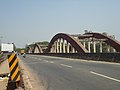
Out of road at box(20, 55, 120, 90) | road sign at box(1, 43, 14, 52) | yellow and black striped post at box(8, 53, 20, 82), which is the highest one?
road sign at box(1, 43, 14, 52)

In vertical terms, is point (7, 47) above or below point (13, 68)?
above

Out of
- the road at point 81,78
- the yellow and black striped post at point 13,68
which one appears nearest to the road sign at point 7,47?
the road at point 81,78

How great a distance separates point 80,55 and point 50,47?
1577 inches

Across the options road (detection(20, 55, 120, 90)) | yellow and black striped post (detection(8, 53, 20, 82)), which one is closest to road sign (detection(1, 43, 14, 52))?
road (detection(20, 55, 120, 90))

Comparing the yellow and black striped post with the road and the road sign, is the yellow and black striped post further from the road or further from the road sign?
the road sign

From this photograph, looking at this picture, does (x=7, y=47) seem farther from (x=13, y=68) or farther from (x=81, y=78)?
(x=13, y=68)

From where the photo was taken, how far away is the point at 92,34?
188ft

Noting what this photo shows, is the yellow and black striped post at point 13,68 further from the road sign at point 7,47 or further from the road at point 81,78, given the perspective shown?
the road sign at point 7,47

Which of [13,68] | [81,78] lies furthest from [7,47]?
[13,68]

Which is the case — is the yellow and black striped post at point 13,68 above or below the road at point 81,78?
above

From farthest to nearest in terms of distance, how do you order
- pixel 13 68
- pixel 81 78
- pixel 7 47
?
1. pixel 7 47
2. pixel 81 78
3. pixel 13 68

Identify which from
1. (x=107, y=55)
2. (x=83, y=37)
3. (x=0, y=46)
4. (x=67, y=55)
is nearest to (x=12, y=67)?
(x=107, y=55)

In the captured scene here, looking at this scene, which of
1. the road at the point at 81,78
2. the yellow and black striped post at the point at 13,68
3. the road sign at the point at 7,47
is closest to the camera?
the road at the point at 81,78

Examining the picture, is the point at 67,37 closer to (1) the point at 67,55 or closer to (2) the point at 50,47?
(1) the point at 67,55
